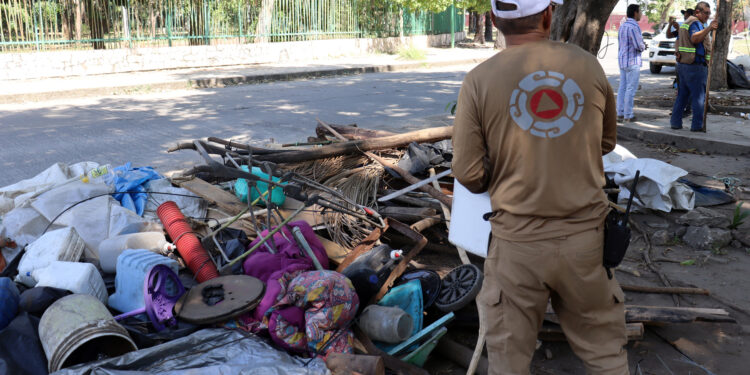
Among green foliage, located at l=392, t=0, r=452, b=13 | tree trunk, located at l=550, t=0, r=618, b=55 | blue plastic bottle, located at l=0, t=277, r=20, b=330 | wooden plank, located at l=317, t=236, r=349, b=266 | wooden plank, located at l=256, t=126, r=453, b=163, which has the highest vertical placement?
green foliage, located at l=392, t=0, r=452, b=13

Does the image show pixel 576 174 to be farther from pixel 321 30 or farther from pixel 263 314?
pixel 321 30

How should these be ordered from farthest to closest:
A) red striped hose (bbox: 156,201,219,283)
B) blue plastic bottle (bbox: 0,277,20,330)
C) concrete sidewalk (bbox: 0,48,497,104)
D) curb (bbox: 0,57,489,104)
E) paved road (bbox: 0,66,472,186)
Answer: concrete sidewalk (bbox: 0,48,497,104) → curb (bbox: 0,57,489,104) → paved road (bbox: 0,66,472,186) → red striped hose (bbox: 156,201,219,283) → blue plastic bottle (bbox: 0,277,20,330)

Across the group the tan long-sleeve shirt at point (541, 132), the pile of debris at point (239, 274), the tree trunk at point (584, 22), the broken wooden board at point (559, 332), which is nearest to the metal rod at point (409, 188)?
the pile of debris at point (239, 274)

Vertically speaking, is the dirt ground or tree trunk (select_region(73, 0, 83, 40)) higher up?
tree trunk (select_region(73, 0, 83, 40))

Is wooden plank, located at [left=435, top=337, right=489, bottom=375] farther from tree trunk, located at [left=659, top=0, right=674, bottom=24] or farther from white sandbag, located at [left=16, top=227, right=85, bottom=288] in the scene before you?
tree trunk, located at [left=659, top=0, right=674, bottom=24]

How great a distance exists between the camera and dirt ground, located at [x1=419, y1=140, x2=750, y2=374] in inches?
134

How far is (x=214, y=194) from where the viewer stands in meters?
5.21

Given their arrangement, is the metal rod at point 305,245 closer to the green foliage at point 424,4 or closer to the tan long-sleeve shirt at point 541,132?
the tan long-sleeve shirt at point 541,132

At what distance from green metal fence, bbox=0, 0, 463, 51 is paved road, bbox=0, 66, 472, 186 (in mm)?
3658

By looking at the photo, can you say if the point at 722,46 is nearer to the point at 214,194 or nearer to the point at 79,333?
the point at 214,194

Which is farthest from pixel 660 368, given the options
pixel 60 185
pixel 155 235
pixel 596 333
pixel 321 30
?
pixel 321 30

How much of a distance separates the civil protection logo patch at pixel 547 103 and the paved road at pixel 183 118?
18.7 ft

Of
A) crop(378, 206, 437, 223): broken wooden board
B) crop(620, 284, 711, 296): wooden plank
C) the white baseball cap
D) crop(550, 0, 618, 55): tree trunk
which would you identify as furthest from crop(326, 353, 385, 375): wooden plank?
crop(550, 0, 618, 55): tree trunk

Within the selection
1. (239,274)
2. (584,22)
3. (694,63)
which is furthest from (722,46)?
(239,274)
